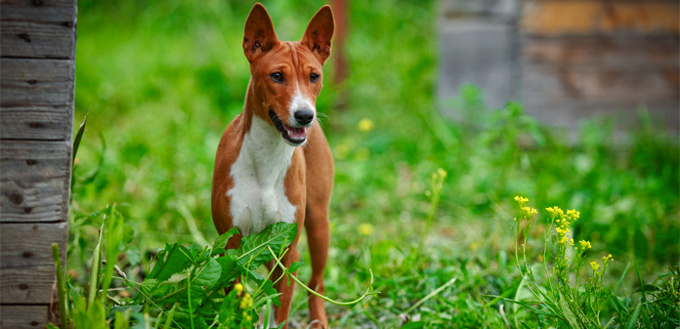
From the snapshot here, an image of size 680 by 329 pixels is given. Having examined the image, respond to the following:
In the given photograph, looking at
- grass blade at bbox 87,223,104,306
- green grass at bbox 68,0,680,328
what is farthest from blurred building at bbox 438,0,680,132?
grass blade at bbox 87,223,104,306

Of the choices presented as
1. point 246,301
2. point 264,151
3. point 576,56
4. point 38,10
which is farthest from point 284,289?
point 576,56

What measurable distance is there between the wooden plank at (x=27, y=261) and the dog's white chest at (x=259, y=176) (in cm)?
51

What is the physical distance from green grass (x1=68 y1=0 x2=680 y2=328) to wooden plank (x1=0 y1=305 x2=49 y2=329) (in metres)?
0.49

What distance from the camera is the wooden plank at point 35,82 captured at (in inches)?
65.4

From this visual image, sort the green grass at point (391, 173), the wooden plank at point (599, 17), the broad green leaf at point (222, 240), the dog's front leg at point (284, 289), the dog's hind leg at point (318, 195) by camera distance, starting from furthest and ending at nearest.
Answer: the wooden plank at point (599, 17), the green grass at point (391, 173), the dog's hind leg at point (318, 195), the dog's front leg at point (284, 289), the broad green leaf at point (222, 240)

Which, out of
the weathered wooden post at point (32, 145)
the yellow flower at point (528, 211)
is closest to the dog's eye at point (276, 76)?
the weathered wooden post at point (32, 145)

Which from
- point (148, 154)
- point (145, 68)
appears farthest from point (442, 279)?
point (145, 68)

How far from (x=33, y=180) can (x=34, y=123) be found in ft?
0.52

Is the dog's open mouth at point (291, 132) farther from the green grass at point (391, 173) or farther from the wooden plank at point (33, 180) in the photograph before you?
the green grass at point (391, 173)

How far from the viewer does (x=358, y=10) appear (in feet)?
24.5

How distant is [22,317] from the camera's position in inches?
66.5

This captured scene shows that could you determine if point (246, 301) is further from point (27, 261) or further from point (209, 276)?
point (27, 261)

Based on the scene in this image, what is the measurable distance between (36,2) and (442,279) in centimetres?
181

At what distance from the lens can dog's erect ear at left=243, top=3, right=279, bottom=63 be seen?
1787mm
